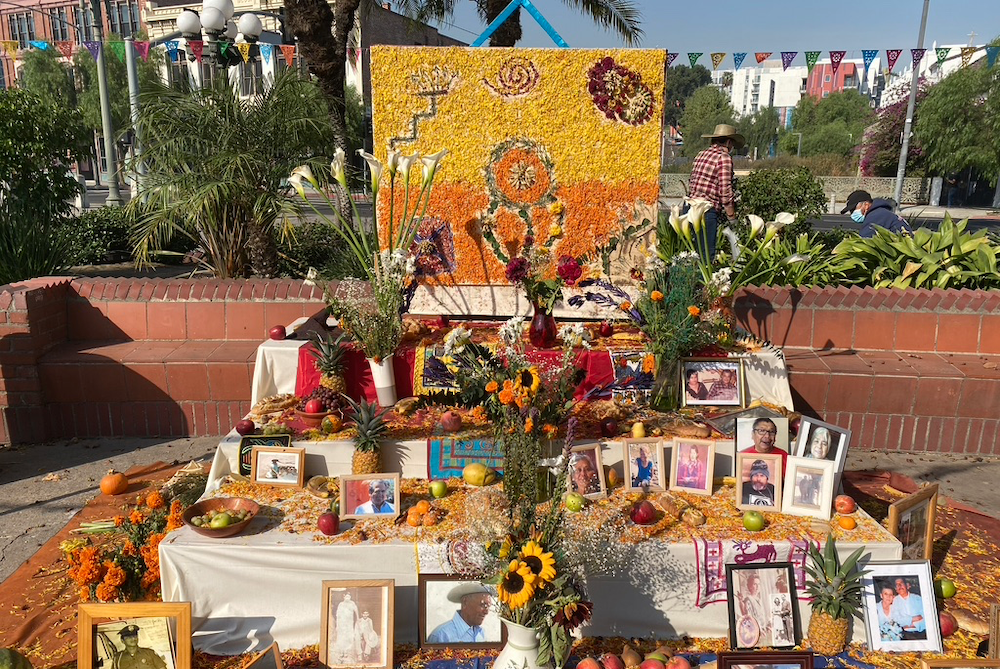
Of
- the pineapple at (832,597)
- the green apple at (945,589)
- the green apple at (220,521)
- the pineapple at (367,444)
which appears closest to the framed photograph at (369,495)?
the pineapple at (367,444)

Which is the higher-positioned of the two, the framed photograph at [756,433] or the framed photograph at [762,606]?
the framed photograph at [756,433]

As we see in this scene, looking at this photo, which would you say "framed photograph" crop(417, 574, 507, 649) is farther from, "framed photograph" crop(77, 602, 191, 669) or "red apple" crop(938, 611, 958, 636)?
"red apple" crop(938, 611, 958, 636)

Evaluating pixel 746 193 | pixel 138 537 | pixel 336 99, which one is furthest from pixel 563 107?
pixel 746 193

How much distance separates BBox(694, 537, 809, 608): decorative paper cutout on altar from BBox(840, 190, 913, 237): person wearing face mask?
16.5 ft

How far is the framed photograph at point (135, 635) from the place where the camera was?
2.94m

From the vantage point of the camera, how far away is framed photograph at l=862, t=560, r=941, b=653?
320cm

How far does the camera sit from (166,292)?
614 cm

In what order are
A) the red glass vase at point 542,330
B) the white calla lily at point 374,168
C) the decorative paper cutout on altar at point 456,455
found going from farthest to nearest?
the white calla lily at point 374,168
the red glass vase at point 542,330
the decorative paper cutout on altar at point 456,455

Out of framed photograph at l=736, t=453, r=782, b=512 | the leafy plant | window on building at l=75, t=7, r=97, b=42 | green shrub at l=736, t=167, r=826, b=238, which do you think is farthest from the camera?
window on building at l=75, t=7, r=97, b=42

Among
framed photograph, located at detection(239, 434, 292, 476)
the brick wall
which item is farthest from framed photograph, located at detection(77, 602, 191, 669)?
the brick wall

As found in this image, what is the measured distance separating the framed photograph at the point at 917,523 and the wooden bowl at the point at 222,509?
10.7 feet

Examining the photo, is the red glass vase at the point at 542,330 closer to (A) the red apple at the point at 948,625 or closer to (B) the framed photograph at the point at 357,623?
(B) the framed photograph at the point at 357,623

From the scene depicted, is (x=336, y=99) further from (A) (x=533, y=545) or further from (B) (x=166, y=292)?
(A) (x=533, y=545)

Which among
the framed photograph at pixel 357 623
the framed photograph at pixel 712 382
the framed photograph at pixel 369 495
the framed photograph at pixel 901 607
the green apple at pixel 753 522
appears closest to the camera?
the framed photograph at pixel 357 623
